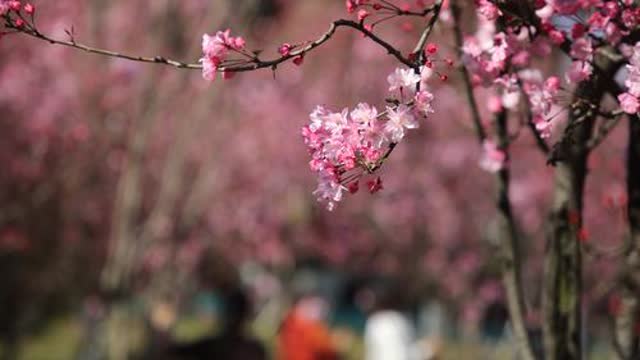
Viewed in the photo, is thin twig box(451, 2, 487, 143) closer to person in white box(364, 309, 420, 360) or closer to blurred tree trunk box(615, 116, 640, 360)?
blurred tree trunk box(615, 116, 640, 360)

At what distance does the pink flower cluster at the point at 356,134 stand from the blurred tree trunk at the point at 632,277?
1.82 metres

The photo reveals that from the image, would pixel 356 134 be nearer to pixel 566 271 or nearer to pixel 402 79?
pixel 402 79

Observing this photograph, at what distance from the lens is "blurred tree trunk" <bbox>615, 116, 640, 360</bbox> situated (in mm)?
4520

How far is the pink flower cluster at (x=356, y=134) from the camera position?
9.68ft

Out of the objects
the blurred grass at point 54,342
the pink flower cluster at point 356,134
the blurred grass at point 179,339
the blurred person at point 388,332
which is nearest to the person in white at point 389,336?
the blurred person at point 388,332

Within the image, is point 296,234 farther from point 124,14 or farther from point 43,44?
point 43,44

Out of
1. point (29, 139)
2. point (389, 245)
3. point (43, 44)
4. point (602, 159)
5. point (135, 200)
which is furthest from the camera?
point (389, 245)

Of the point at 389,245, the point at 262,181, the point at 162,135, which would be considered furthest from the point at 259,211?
the point at 162,135

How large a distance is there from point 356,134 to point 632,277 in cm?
208

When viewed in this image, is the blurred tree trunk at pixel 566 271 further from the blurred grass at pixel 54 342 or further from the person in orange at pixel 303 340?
the blurred grass at pixel 54 342

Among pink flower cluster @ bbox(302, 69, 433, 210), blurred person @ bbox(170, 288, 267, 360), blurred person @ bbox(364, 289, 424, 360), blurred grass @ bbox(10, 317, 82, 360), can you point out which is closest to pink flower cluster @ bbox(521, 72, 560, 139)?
pink flower cluster @ bbox(302, 69, 433, 210)

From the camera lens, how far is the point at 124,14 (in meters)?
17.9

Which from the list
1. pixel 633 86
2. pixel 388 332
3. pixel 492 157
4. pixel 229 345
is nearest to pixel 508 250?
pixel 492 157

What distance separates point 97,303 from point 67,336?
13.9 metres
